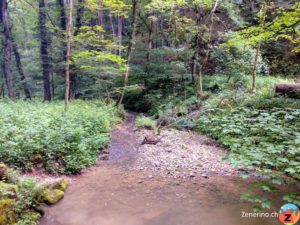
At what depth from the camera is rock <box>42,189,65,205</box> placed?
462cm

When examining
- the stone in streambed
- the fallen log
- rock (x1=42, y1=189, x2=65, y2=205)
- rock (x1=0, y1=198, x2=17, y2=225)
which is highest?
the fallen log

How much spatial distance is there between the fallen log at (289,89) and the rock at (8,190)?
9.43 metres

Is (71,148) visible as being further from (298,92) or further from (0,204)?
(298,92)

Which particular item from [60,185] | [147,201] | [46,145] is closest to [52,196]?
[60,185]

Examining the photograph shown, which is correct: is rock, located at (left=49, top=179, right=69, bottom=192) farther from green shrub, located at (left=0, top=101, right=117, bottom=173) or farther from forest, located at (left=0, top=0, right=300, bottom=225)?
green shrub, located at (left=0, top=101, right=117, bottom=173)

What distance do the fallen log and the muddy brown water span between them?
543cm

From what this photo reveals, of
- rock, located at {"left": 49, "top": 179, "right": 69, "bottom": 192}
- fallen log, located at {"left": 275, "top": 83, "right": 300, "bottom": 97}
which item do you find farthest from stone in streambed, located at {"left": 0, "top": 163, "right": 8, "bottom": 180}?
fallen log, located at {"left": 275, "top": 83, "right": 300, "bottom": 97}

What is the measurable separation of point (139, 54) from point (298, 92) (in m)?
9.51

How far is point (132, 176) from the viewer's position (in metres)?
6.10

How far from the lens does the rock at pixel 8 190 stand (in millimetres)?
3845

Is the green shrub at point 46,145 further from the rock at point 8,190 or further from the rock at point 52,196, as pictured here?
the rock at point 8,190

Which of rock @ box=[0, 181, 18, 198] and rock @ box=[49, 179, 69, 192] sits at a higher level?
rock @ box=[0, 181, 18, 198]

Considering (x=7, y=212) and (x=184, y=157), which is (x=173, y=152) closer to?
(x=184, y=157)

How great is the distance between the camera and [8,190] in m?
3.97
